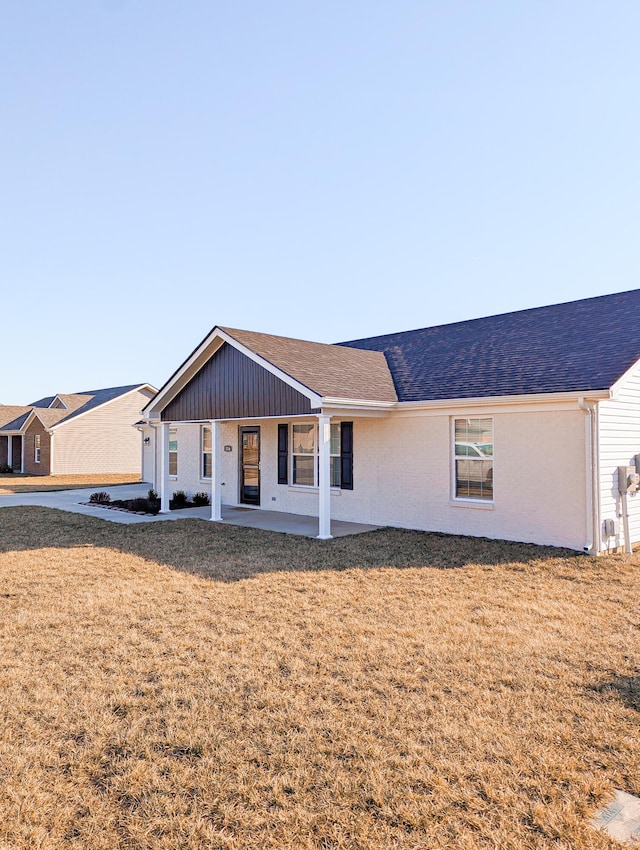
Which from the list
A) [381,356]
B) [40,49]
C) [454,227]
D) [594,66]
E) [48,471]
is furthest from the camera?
[48,471]

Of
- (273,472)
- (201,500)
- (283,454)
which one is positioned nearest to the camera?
(283,454)

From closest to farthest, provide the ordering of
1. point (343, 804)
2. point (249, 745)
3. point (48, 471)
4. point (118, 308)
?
point (343, 804)
point (249, 745)
point (118, 308)
point (48, 471)

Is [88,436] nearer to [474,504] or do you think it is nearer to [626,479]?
[474,504]

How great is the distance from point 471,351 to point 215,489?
7349 mm

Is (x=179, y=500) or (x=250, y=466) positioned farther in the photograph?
(x=179, y=500)

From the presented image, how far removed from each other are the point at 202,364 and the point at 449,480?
7.20 metres

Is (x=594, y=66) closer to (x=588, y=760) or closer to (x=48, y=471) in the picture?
(x=588, y=760)

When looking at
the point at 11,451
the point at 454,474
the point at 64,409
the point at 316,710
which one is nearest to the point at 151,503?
the point at 454,474

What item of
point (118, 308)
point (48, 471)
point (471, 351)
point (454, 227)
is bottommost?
point (48, 471)

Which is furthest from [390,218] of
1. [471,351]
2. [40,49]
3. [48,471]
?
[48,471]

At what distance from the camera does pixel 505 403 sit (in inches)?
398

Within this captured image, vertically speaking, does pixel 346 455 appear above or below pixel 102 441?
above

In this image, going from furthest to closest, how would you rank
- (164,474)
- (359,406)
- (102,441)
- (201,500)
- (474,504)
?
(102,441)
(201,500)
(164,474)
(359,406)
(474,504)

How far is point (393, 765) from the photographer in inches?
125
